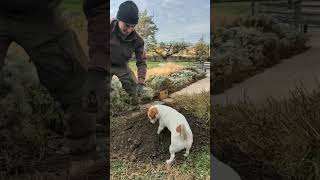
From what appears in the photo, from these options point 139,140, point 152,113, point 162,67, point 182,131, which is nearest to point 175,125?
point 182,131

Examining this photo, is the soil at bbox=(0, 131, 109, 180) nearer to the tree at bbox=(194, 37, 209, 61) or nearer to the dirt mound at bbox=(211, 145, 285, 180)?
the dirt mound at bbox=(211, 145, 285, 180)

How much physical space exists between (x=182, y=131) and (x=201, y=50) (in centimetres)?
59

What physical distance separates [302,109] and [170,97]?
0.97 metres

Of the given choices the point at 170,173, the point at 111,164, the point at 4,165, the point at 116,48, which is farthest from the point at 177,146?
the point at 4,165

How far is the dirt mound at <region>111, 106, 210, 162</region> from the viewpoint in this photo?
462 cm

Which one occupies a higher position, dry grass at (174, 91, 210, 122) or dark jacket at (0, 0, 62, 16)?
dark jacket at (0, 0, 62, 16)

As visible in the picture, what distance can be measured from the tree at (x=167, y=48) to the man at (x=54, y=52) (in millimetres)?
704

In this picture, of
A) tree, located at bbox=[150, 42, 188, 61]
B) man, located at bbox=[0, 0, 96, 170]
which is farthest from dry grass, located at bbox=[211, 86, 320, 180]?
man, located at bbox=[0, 0, 96, 170]

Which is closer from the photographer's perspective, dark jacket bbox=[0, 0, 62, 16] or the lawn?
the lawn

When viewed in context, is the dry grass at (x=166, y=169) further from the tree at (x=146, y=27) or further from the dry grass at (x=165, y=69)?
the tree at (x=146, y=27)

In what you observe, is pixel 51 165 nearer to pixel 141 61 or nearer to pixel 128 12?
pixel 141 61

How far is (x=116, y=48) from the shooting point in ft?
15.2

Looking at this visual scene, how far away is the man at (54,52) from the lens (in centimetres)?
484

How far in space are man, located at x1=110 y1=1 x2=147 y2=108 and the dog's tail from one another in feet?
1.21
